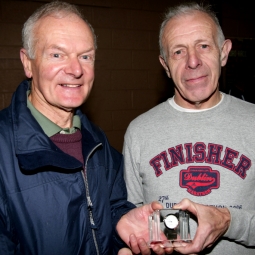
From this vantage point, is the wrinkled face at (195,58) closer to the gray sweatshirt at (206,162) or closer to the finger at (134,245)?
the gray sweatshirt at (206,162)

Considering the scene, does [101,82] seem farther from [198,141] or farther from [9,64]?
[198,141]

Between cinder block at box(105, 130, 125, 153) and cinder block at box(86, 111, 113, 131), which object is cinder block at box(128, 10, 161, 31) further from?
cinder block at box(105, 130, 125, 153)

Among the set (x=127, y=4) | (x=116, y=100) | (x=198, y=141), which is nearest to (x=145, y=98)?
(x=116, y=100)

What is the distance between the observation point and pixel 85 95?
180 centimetres

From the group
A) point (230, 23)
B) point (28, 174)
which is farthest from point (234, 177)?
point (230, 23)

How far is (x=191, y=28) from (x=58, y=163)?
1.16 metres

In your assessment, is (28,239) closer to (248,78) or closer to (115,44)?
(115,44)

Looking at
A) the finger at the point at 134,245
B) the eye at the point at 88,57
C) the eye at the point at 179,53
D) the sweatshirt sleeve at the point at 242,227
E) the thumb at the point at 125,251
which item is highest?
the eye at the point at 179,53

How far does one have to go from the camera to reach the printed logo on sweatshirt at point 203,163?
1778mm

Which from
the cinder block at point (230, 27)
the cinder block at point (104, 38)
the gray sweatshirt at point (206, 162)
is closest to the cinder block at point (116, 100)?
the cinder block at point (104, 38)

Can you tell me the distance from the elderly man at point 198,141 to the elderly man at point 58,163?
0.69ft

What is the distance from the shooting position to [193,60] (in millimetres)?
1866

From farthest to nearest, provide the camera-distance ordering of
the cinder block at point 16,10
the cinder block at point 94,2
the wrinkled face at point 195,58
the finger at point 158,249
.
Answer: the cinder block at point 94,2
the cinder block at point 16,10
the wrinkled face at point 195,58
the finger at point 158,249

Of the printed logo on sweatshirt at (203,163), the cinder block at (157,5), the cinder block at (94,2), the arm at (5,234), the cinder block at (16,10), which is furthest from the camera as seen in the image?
the cinder block at (157,5)
